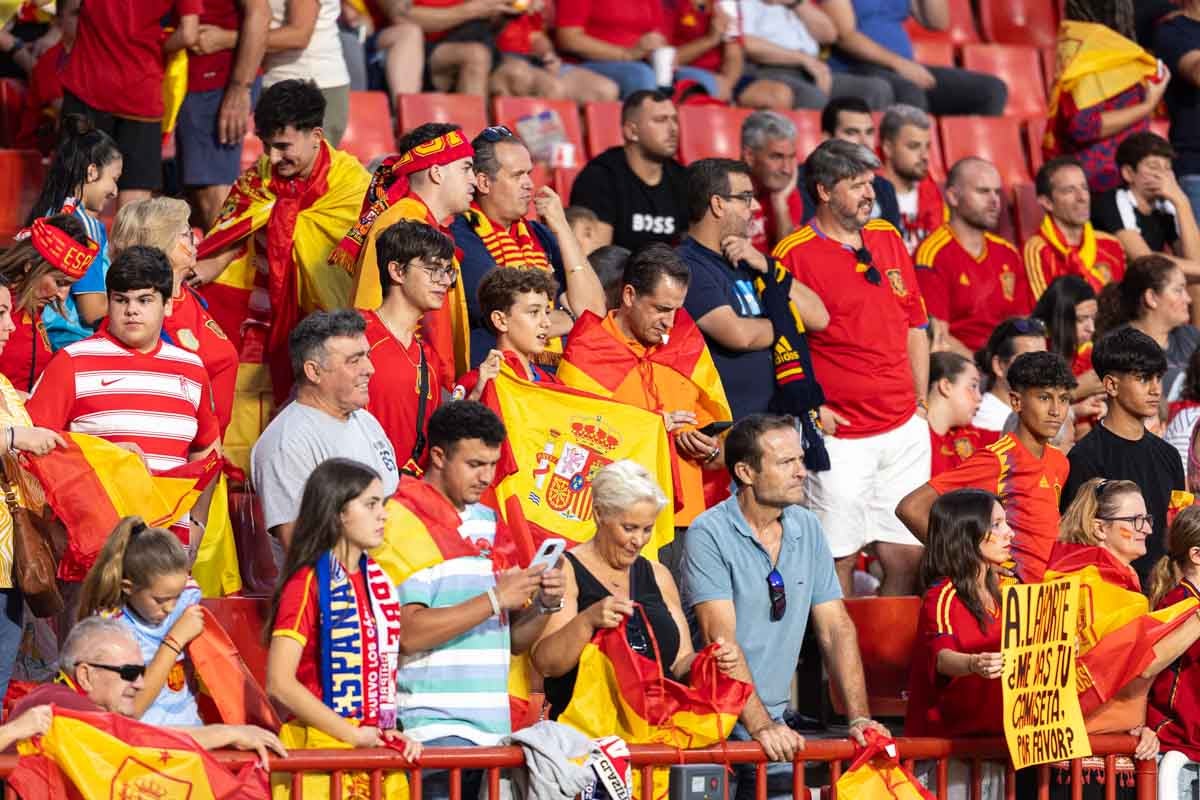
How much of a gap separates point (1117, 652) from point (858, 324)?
2455 mm

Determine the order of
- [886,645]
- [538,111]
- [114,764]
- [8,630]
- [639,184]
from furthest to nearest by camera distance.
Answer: [538,111] < [639,184] < [886,645] < [8,630] < [114,764]

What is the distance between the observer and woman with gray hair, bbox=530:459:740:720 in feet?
19.7

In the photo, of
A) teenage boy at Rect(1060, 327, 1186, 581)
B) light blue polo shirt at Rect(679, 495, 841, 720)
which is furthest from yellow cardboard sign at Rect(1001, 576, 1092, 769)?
teenage boy at Rect(1060, 327, 1186, 581)

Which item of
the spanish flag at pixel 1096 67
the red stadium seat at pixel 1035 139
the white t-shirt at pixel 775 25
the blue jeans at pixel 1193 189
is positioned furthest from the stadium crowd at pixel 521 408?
the white t-shirt at pixel 775 25

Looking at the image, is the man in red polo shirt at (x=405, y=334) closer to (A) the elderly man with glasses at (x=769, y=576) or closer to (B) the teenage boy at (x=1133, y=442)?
(A) the elderly man with glasses at (x=769, y=576)

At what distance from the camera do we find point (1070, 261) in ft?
36.4

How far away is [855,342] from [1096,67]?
4373 mm

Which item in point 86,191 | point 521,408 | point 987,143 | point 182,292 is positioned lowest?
point 521,408

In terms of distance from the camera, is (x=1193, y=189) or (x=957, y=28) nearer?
(x=1193, y=189)

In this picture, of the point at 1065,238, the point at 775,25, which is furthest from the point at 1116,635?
the point at 775,25

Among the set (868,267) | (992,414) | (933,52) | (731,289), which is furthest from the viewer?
(933,52)

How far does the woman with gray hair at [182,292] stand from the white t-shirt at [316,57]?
241 cm

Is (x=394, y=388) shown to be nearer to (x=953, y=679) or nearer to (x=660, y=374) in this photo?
(x=660, y=374)

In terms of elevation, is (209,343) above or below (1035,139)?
below
